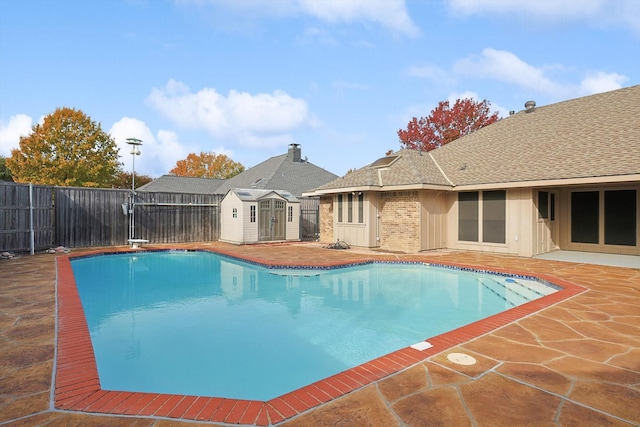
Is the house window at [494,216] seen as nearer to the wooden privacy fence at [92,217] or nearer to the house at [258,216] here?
the house at [258,216]

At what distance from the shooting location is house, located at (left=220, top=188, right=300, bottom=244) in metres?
15.0

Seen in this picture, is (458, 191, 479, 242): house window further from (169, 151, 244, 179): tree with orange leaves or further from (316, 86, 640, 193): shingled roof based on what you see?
(169, 151, 244, 179): tree with orange leaves

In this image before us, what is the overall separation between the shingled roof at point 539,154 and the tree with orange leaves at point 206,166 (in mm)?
33250

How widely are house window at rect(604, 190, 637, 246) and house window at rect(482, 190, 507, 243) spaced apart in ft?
10.0

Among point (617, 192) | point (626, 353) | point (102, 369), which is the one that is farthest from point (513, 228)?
point (102, 369)

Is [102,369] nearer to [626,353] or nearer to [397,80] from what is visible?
[626,353]

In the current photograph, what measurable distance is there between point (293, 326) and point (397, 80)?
13521 mm

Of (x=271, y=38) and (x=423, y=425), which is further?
(x=271, y=38)

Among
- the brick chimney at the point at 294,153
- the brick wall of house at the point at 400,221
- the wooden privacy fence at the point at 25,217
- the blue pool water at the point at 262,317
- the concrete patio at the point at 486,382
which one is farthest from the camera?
the brick chimney at the point at 294,153

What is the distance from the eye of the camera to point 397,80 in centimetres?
1567

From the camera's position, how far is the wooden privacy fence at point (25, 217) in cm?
1088

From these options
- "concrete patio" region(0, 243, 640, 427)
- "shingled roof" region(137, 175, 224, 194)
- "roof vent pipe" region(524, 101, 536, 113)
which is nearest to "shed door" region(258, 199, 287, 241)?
"concrete patio" region(0, 243, 640, 427)

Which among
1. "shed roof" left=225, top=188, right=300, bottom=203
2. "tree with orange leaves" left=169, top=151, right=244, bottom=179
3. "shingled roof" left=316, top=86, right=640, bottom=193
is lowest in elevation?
"shed roof" left=225, top=188, right=300, bottom=203

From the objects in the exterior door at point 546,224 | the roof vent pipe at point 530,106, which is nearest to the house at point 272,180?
the roof vent pipe at point 530,106
